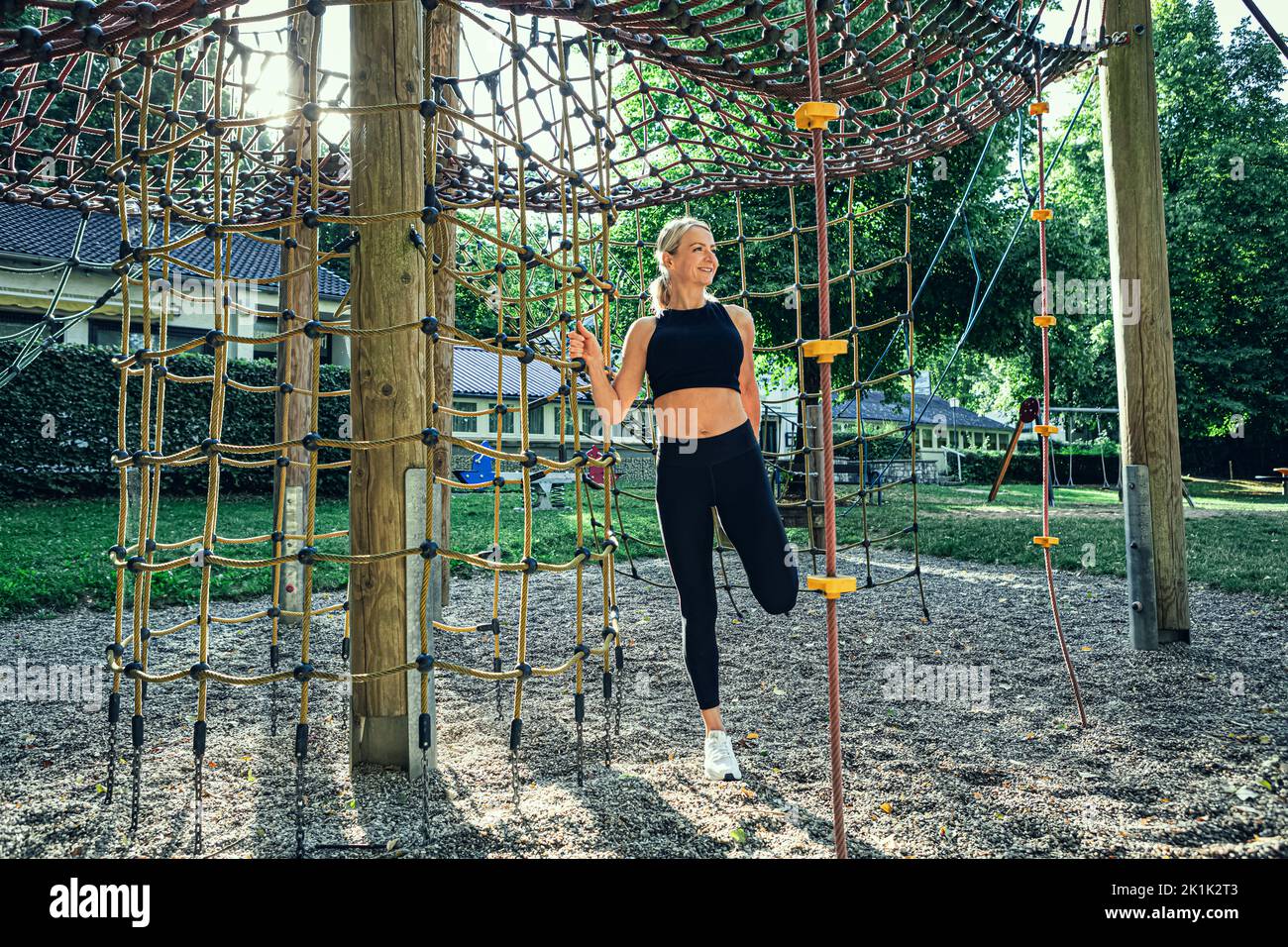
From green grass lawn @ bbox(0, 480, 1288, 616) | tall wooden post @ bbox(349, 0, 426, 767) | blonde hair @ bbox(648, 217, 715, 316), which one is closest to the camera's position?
tall wooden post @ bbox(349, 0, 426, 767)

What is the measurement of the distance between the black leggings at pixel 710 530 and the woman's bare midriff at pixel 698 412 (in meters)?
0.03

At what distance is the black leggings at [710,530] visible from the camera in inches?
101

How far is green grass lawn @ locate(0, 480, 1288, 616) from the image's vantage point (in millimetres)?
5527

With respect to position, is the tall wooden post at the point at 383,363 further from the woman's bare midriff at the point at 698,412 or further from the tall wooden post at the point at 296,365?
the tall wooden post at the point at 296,365

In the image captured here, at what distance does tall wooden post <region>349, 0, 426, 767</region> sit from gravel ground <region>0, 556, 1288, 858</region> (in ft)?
0.84

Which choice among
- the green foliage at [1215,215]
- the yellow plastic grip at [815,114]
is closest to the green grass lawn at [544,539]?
the yellow plastic grip at [815,114]

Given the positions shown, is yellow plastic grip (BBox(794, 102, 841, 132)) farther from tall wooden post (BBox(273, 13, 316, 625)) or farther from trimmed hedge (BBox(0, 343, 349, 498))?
trimmed hedge (BBox(0, 343, 349, 498))

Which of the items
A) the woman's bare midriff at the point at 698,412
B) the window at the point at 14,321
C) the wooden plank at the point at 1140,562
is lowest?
the wooden plank at the point at 1140,562

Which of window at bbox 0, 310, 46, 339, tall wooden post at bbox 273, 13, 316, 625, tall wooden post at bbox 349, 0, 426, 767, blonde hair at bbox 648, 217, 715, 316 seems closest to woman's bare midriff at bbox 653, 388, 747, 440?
blonde hair at bbox 648, 217, 715, 316

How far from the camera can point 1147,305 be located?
12.7ft

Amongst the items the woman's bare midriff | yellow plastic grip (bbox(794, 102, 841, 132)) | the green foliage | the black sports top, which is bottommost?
the woman's bare midriff

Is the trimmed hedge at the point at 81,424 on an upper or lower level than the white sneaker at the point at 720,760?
upper

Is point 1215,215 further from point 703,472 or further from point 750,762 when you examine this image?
point 750,762
